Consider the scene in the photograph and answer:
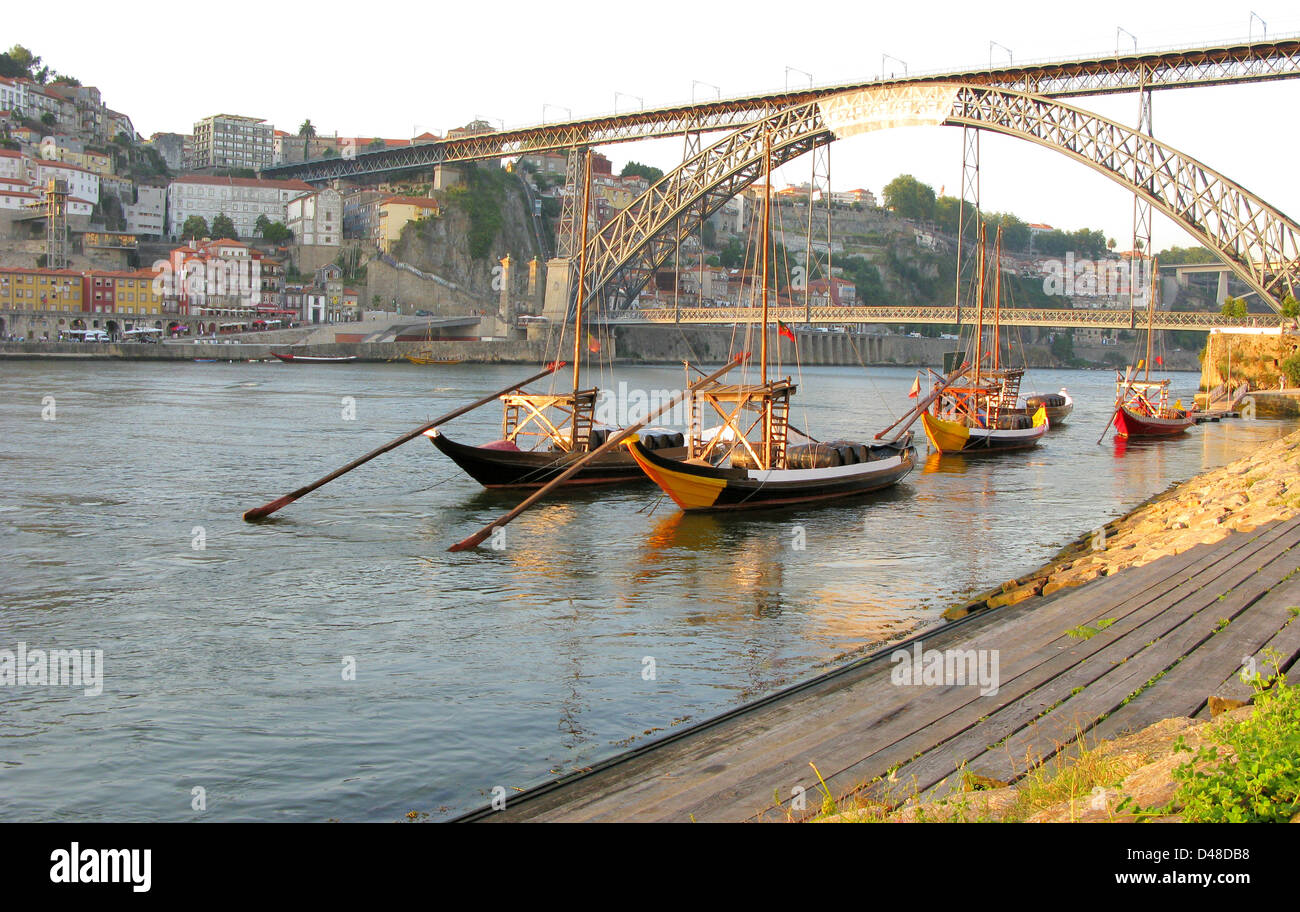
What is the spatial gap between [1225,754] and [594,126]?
247ft

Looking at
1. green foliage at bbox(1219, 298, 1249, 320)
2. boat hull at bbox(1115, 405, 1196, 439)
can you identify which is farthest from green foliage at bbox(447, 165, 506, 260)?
boat hull at bbox(1115, 405, 1196, 439)

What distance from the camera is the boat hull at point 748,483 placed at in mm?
19203

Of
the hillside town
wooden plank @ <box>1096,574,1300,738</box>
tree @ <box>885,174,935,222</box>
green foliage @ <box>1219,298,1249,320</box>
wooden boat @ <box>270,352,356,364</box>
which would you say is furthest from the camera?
tree @ <box>885,174,935,222</box>

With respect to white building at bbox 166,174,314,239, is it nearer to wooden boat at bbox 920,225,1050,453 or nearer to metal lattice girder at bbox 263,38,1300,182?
metal lattice girder at bbox 263,38,1300,182

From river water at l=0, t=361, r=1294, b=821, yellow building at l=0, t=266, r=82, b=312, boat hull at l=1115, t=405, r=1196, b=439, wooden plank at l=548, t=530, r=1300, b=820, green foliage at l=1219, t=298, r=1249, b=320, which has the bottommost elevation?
river water at l=0, t=361, r=1294, b=821

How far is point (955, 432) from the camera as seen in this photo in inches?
1256

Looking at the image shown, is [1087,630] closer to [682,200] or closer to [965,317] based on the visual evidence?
[965,317]

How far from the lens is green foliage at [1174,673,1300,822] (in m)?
3.99

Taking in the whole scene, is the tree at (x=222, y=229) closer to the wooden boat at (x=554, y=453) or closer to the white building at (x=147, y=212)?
the white building at (x=147, y=212)

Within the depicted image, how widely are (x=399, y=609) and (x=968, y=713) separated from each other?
7420 millimetres

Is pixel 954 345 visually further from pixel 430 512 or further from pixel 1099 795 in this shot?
pixel 1099 795

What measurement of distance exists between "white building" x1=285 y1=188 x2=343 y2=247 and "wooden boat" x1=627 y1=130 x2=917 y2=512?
87.1 meters

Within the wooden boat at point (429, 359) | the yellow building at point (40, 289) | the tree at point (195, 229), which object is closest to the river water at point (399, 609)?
the wooden boat at point (429, 359)

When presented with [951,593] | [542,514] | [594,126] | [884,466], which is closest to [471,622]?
[951,593]
